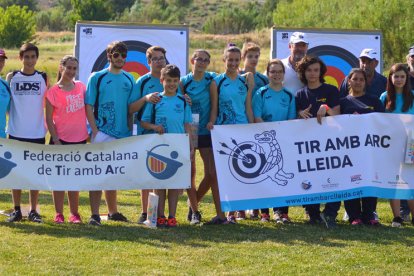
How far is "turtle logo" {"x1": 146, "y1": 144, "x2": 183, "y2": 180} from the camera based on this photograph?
28.3 feet

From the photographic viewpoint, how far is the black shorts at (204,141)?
352 inches

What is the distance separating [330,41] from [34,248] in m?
6.57

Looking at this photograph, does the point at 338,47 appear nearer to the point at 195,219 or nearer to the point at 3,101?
the point at 195,219

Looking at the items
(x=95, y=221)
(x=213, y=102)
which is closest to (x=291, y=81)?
(x=213, y=102)

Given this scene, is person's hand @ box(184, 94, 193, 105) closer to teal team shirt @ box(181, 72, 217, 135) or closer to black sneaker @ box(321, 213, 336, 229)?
teal team shirt @ box(181, 72, 217, 135)

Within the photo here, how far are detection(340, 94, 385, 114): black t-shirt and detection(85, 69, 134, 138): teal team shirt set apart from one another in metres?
2.45

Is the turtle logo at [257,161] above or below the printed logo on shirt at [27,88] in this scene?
below

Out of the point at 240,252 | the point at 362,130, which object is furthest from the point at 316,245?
the point at 362,130

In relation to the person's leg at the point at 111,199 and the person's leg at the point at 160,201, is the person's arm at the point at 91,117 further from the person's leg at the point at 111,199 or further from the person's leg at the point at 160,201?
the person's leg at the point at 160,201

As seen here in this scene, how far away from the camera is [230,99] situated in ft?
28.8

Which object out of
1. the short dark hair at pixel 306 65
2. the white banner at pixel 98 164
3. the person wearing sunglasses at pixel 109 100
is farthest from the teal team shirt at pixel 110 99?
→ the short dark hair at pixel 306 65

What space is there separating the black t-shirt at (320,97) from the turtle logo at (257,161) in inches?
20.6

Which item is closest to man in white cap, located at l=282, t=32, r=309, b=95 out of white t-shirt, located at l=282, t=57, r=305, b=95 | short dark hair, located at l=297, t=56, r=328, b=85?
white t-shirt, located at l=282, t=57, r=305, b=95

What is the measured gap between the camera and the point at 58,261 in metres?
7.08
